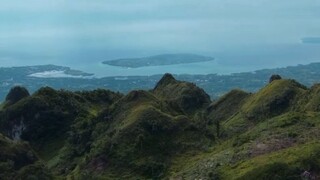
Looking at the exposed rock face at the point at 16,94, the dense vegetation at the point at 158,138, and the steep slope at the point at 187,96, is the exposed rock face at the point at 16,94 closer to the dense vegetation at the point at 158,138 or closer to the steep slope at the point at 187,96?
the dense vegetation at the point at 158,138

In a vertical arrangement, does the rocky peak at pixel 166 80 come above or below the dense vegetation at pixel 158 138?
above

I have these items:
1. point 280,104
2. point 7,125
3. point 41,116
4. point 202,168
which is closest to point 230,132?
point 280,104

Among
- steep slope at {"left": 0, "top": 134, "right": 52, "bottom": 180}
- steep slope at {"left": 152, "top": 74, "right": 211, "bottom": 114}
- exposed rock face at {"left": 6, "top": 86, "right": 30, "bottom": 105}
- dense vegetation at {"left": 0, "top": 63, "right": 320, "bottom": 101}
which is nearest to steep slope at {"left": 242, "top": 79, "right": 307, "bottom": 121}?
steep slope at {"left": 152, "top": 74, "right": 211, "bottom": 114}

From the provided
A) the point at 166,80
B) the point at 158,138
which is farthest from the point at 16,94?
the point at 158,138

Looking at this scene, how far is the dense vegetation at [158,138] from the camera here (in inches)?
1232

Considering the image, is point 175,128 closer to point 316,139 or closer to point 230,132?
point 230,132

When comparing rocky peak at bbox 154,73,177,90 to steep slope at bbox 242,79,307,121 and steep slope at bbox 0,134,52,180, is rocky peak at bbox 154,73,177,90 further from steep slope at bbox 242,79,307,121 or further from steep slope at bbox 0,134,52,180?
steep slope at bbox 0,134,52,180

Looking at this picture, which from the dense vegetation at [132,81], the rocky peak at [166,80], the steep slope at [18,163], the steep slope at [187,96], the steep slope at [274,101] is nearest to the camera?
the steep slope at [18,163]

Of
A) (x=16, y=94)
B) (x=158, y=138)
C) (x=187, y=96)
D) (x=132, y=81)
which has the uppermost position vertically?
(x=16, y=94)

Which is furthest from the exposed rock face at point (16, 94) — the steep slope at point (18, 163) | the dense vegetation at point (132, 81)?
the dense vegetation at point (132, 81)

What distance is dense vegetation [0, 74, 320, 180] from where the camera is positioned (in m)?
31.3

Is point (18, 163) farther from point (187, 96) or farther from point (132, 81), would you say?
point (132, 81)

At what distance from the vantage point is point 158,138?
40.8 m

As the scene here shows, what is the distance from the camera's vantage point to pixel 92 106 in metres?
62.2
